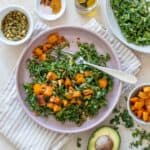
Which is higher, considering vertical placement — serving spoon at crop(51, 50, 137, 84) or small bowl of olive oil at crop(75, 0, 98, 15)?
small bowl of olive oil at crop(75, 0, 98, 15)

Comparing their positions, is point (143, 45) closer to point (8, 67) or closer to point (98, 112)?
point (98, 112)

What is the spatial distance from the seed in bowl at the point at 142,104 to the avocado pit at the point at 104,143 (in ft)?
0.39

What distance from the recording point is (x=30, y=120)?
2111 millimetres

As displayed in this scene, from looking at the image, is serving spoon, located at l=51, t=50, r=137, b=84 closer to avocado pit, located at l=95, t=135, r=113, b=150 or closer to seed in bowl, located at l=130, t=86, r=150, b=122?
seed in bowl, located at l=130, t=86, r=150, b=122

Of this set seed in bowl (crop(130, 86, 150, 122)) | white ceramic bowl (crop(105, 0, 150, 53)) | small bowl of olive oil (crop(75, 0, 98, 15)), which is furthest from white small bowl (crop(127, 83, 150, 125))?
small bowl of olive oil (crop(75, 0, 98, 15))

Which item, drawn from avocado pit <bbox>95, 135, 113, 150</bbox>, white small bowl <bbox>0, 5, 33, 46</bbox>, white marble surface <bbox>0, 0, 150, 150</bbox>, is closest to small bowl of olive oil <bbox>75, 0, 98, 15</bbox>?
white marble surface <bbox>0, 0, 150, 150</bbox>

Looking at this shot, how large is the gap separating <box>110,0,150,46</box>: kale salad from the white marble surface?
0.05 meters

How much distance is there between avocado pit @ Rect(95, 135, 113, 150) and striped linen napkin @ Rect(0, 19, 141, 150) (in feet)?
0.34

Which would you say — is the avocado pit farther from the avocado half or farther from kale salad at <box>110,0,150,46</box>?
kale salad at <box>110,0,150,46</box>

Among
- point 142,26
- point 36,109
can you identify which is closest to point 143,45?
point 142,26

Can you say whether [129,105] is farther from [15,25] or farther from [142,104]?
[15,25]

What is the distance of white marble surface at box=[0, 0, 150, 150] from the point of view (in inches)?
83.4

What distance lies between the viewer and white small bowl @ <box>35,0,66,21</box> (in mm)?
2125

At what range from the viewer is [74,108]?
2072mm
